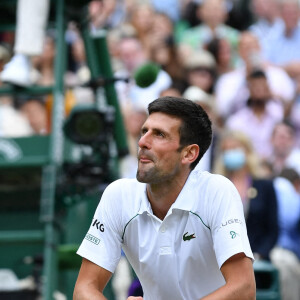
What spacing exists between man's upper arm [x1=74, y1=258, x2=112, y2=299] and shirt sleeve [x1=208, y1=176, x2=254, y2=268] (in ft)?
1.89

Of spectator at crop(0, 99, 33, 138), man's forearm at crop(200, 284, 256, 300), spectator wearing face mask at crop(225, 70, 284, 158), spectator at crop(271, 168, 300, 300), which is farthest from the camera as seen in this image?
spectator wearing face mask at crop(225, 70, 284, 158)

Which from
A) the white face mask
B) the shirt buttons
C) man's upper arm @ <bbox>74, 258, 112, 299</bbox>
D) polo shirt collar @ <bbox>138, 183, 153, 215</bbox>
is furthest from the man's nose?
the white face mask

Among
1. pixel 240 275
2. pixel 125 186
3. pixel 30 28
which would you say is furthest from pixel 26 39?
pixel 240 275

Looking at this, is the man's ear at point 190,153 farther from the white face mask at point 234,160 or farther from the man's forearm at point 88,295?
the white face mask at point 234,160

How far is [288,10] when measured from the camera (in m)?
10.4

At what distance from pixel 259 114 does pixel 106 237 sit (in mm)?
5610

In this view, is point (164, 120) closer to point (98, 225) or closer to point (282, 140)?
point (98, 225)

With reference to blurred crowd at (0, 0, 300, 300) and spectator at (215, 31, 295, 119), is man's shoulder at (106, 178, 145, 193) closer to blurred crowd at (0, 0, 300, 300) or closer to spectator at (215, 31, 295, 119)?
blurred crowd at (0, 0, 300, 300)

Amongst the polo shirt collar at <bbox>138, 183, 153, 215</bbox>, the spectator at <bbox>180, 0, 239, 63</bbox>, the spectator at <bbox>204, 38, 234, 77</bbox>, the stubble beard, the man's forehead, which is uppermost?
the spectator at <bbox>180, 0, 239, 63</bbox>

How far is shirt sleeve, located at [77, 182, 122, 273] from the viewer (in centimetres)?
394

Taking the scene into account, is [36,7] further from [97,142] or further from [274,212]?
[274,212]

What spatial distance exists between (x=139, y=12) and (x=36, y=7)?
3808 mm

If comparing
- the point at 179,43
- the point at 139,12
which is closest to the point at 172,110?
the point at 179,43

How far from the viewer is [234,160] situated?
759cm
